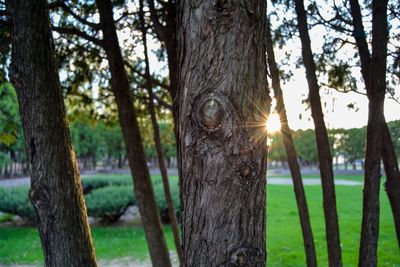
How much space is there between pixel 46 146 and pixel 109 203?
1248cm

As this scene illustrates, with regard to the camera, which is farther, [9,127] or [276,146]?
[276,146]

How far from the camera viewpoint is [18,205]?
1501 centimetres

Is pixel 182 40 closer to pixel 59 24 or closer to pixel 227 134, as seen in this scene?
pixel 227 134

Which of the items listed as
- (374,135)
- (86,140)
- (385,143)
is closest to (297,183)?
(374,135)

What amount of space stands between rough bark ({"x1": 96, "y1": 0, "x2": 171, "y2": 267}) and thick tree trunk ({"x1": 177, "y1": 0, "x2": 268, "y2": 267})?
12.8ft

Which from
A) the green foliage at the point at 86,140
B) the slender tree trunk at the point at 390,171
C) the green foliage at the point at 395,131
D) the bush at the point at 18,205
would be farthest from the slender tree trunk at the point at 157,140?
the green foliage at the point at 86,140

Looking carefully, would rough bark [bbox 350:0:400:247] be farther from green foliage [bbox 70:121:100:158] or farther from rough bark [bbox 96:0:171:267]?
green foliage [bbox 70:121:100:158]

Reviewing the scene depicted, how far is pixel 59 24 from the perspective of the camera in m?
6.34

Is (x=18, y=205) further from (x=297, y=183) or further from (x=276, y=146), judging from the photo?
(x=276, y=146)

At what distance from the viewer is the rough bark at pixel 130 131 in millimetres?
5402

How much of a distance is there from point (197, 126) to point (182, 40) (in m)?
0.34

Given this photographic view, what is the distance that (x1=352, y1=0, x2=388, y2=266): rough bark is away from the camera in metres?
4.25

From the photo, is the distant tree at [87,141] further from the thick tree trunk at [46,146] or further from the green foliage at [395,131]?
the thick tree trunk at [46,146]

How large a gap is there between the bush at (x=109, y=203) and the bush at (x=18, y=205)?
6.42ft
